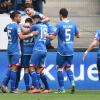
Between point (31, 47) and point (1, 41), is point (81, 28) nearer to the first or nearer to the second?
point (1, 41)

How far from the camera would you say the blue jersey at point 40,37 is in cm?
1445

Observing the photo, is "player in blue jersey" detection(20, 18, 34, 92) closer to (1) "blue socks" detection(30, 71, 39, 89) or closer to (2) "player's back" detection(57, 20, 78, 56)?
(1) "blue socks" detection(30, 71, 39, 89)

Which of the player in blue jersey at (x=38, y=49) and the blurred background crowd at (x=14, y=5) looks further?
the blurred background crowd at (x=14, y=5)

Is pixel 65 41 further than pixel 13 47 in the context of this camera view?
No

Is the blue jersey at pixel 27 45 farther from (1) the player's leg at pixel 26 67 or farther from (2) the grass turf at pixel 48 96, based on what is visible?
(2) the grass turf at pixel 48 96

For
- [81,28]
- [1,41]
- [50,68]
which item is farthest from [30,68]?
[81,28]

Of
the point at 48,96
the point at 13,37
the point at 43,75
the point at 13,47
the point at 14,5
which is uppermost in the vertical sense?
the point at 14,5

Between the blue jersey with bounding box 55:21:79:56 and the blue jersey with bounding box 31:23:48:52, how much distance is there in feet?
1.09

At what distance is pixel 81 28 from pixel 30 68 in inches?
205

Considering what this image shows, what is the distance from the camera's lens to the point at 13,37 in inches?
582

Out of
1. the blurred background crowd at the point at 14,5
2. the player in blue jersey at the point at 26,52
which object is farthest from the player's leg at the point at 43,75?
the blurred background crowd at the point at 14,5

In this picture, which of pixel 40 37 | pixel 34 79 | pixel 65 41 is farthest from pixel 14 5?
pixel 34 79

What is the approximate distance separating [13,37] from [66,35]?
4.17 ft

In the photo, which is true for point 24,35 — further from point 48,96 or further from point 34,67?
point 48,96
